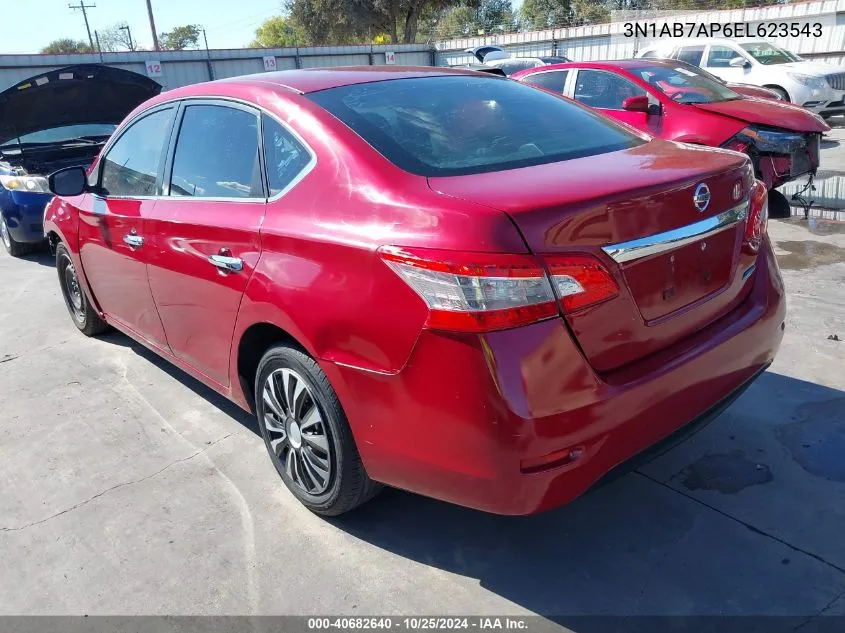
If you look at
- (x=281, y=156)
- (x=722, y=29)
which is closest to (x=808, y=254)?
(x=281, y=156)

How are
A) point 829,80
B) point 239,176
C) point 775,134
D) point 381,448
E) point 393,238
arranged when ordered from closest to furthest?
point 393,238 < point 381,448 < point 239,176 < point 775,134 < point 829,80

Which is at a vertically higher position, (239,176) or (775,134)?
(239,176)

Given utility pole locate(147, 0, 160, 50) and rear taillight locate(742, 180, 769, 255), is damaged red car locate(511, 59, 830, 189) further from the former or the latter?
utility pole locate(147, 0, 160, 50)

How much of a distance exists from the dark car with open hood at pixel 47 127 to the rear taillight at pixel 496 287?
6644 millimetres

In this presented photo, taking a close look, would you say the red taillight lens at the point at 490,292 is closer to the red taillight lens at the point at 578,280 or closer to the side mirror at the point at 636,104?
the red taillight lens at the point at 578,280

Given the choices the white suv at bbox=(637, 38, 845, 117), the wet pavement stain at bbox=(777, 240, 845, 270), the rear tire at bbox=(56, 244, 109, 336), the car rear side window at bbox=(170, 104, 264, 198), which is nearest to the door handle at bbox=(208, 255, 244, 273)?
the car rear side window at bbox=(170, 104, 264, 198)

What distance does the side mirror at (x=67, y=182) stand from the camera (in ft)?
13.4

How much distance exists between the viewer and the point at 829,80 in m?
13.9

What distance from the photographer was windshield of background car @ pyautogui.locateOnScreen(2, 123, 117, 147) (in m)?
8.05

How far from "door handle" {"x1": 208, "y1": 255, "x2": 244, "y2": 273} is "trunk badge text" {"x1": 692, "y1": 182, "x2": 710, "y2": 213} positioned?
5.62ft

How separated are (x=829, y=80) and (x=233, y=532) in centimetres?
1528

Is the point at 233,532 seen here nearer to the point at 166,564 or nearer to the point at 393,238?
the point at 166,564

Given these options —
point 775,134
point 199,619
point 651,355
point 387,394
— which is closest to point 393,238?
point 387,394

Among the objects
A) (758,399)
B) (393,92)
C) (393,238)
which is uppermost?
(393,92)
